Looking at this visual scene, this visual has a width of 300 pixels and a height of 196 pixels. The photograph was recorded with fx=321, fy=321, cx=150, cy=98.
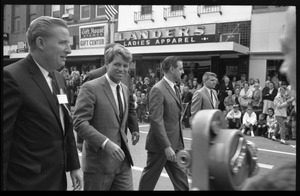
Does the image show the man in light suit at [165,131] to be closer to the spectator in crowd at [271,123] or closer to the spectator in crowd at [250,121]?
the spectator in crowd at [250,121]

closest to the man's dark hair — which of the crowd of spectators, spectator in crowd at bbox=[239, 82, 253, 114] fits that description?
the crowd of spectators

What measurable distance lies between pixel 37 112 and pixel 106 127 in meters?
0.77

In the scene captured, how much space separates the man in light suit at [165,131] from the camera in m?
2.56

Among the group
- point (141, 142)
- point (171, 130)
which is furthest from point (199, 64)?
point (141, 142)

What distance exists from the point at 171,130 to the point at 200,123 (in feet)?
6.46

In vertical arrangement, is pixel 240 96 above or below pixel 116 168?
above

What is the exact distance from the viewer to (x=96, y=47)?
108 inches

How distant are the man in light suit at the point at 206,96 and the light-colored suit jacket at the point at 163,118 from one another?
608 mm

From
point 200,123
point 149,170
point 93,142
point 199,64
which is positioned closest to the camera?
point 200,123

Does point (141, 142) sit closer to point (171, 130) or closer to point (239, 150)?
point (171, 130)

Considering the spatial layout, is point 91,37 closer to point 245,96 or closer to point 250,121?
point 245,96

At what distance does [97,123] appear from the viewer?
194 centimetres

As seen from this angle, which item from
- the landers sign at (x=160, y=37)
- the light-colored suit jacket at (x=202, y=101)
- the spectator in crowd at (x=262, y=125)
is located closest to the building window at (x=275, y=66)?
the light-colored suit jacket at (x=202, y=101)

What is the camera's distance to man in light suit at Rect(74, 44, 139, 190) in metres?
1.84
